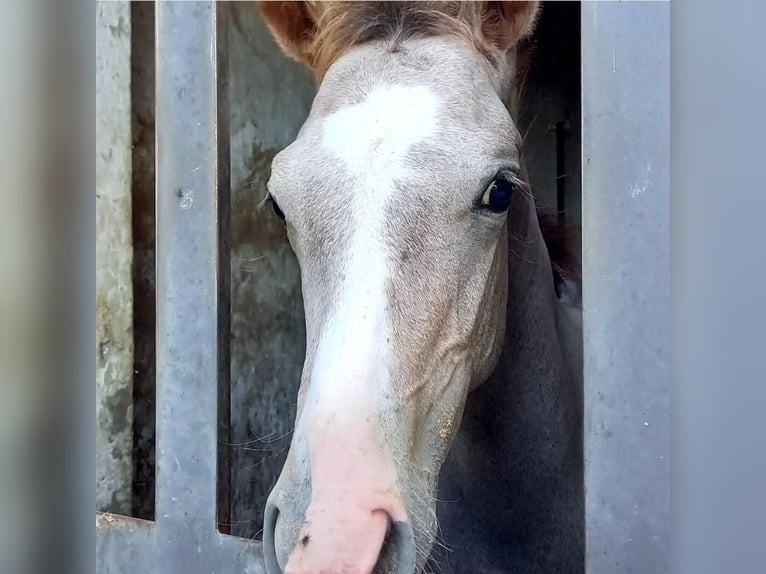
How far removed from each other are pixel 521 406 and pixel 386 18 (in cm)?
84

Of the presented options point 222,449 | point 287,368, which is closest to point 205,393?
point 222,449

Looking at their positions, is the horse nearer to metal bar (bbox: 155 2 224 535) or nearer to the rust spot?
the rust spot

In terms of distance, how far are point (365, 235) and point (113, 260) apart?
2.15 ft

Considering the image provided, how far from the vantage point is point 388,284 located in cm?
100

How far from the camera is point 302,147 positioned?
3.87 ft

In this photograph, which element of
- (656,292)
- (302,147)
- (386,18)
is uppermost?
(386,18)

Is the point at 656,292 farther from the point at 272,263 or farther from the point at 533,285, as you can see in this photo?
the point at 272,263

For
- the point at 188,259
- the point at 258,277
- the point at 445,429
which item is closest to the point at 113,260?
the point at 188,259

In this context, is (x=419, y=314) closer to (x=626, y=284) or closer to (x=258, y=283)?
(x=626, y=284)

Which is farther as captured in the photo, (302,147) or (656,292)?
(302,147)

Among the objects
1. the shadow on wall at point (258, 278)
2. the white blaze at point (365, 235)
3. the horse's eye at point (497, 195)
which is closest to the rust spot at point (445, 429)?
the white blaze at point (365, 235)

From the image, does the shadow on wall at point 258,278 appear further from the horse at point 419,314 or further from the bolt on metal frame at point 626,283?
the bolt on metal frame at point 626,283

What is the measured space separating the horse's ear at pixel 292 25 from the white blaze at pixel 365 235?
429 mm

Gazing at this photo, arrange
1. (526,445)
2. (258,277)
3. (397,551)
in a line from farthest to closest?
(258,277), (526,445), (397,551)
